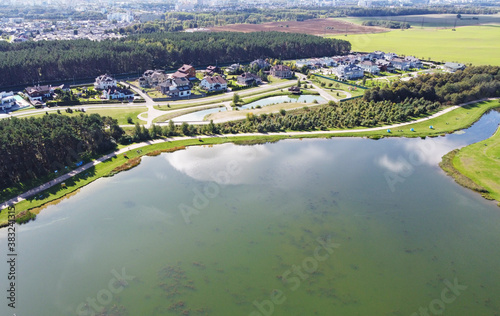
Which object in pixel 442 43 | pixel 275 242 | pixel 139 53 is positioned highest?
pixel 139 53

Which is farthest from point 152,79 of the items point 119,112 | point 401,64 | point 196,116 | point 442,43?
point 442,43

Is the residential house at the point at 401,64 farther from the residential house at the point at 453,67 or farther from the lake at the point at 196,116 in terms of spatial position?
the lake at the point at 196,116

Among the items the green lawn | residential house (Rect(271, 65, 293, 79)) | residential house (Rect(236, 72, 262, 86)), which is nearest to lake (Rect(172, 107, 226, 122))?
residential house (Rect(236, 72, 262, 86))

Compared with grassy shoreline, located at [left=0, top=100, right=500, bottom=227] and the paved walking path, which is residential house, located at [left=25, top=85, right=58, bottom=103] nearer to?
the paved walking path

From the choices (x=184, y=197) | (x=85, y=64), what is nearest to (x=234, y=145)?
(x=184, y=197)

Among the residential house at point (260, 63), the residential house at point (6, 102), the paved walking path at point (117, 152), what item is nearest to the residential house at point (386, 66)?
the residential house at point (260, 63)

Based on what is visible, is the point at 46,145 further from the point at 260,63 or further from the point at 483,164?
the point at 260,63
